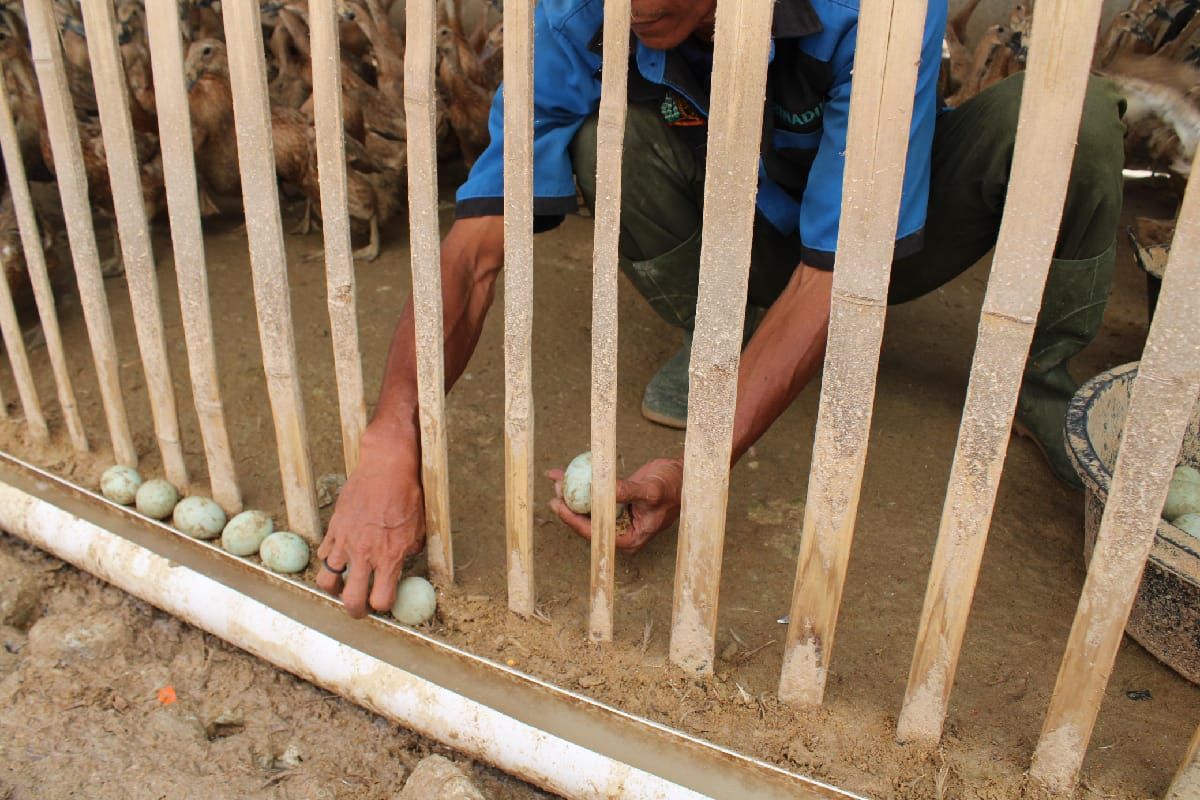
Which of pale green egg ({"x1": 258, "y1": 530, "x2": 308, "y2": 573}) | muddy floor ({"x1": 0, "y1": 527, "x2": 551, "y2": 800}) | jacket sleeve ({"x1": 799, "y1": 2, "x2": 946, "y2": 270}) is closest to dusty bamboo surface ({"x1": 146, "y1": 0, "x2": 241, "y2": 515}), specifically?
pale green egg ({"x1": 258, "y1": 530, "x2": 308, "y2": 573})

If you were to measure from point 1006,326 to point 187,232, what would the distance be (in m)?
1.79

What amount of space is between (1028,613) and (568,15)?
1850 mm

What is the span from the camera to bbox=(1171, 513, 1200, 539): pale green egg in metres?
2.34

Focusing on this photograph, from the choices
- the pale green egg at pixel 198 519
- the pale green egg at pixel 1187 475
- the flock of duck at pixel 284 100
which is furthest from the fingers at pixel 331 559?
the flock of duck at pixel 284 100

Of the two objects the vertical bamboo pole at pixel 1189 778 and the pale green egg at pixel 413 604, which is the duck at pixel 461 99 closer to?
the pale green egg at pixel 413 604

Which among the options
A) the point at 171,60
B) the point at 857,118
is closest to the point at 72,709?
the point at 171,60

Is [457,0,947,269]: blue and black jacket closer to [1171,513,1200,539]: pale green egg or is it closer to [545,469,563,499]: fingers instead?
[545,469,563,499]: fingers

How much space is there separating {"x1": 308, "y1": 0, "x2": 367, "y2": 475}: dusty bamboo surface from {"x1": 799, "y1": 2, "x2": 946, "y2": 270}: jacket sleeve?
3.35 feet

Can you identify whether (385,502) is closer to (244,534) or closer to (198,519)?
(244,534)

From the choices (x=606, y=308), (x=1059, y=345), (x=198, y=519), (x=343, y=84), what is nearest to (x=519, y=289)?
(x=606, y=308)

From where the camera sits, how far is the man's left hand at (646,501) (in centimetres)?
217

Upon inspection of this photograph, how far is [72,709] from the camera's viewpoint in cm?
223

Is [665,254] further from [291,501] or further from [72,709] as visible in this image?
[72,709]

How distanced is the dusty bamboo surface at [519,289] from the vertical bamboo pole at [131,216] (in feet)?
3.32
